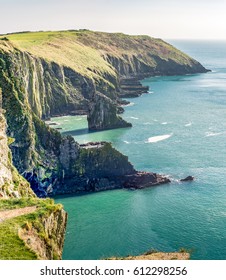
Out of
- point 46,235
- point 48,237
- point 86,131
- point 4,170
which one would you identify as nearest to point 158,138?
point 86,131

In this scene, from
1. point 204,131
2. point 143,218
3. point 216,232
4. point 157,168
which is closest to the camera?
point 216,232

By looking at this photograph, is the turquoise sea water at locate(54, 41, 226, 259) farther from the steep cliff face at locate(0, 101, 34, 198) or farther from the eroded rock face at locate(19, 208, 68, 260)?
the eroded rock face at locate(19, 208, 68, 260)

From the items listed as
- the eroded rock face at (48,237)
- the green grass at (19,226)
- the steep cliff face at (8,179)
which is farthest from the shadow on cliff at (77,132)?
the eroded rock face at (48,237)

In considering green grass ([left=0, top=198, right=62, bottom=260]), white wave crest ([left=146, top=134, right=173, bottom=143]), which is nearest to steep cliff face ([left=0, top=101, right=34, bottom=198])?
green grass ([left=0, top=198, right=62, bottom=260])

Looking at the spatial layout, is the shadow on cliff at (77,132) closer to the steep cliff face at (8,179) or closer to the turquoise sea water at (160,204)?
the turquoise sea water at (160,204)

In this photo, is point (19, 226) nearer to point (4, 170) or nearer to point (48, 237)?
point (48, 237)
